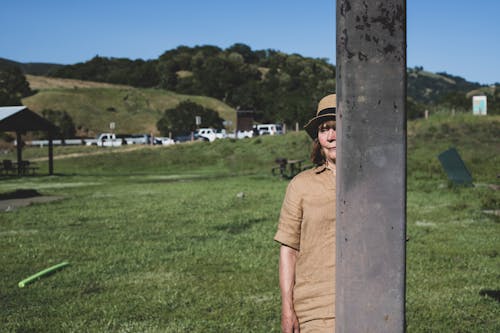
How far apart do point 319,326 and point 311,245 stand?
346 mm

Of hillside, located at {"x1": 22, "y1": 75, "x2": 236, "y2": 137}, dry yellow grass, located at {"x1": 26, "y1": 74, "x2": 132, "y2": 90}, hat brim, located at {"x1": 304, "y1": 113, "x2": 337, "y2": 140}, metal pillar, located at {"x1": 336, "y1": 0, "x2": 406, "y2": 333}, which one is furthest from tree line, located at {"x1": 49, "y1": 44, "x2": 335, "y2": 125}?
metal pillar, located at {"x1": 336, "y1": 0, "x2": 406, "y2": 333}

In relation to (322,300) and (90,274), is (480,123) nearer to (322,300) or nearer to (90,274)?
(90,274)

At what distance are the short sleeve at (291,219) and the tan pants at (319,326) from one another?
1.13 feet

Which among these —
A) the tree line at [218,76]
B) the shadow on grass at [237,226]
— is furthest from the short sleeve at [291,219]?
the tree line at [218,76]

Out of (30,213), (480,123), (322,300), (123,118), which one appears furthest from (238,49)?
(322,300)

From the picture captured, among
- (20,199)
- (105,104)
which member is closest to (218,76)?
(105,104)

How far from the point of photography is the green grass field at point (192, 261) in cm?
570

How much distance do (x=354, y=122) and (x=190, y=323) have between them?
455 cm

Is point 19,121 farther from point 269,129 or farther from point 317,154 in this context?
point 269,129

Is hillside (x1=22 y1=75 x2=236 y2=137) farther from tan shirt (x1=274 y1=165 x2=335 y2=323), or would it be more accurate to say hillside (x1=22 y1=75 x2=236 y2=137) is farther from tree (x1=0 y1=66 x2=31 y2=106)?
tan shirt (x1=274 y1=165 x2=335 y2=323)

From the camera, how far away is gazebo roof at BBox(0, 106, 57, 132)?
28.9m

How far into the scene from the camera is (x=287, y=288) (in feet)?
8.38

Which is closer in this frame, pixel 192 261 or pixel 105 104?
pixel 192 261

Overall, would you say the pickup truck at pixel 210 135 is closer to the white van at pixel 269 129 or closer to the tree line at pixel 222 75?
the white van at pixel 269 129
